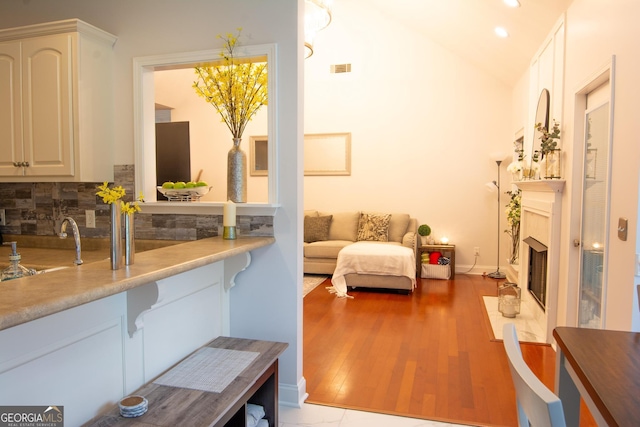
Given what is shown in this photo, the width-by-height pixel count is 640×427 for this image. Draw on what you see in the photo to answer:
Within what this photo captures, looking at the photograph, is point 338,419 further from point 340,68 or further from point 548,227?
point 340,68

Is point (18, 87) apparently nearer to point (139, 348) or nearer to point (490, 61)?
point (139, 348)

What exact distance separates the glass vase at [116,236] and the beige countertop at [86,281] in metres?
0.03

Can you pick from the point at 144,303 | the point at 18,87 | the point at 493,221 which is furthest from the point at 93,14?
the point at 493,221

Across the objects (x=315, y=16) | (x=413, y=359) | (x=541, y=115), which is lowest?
(x=413, y=359)

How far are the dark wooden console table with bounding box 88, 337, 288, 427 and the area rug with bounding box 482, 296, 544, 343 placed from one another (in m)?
2.39

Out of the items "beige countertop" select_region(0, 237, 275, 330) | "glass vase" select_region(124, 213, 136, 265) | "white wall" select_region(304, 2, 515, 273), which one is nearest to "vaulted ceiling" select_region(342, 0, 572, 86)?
"white wall" select_region(304, 2, 515, 273)

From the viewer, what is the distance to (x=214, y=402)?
1.59 m

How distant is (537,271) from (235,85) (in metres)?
3.46

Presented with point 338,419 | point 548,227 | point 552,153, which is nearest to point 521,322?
point 548,227

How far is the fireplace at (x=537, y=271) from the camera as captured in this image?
3855mm

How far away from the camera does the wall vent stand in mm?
6590

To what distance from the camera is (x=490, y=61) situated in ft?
18.3

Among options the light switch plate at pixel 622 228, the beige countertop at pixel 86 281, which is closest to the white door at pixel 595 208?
the light switch plate at pixel 622 228

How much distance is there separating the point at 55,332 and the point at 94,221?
149 cm
